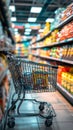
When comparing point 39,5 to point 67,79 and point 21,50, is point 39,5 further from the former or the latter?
point 21,50

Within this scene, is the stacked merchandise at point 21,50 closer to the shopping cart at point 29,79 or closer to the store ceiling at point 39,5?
the store ceiling at point 39,5

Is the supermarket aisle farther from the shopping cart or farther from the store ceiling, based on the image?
the store ceiling

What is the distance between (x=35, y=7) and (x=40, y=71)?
29.3 ft

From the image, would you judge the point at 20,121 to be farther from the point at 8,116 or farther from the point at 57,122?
the point at 57,122

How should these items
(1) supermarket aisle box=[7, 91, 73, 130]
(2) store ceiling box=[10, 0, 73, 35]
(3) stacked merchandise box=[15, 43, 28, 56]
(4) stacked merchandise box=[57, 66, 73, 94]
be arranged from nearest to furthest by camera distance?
(1) supermarket aisle box=[7, 91, 73, 130], (4) stacked merchandise box=[57, 66, 73, 94], (2) store ceiling box=[10, 0, 73, 35], (3) stacked merchandise box=[15, 43, 28, 56]

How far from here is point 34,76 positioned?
306cm

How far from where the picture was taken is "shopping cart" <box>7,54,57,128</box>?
2840 mm

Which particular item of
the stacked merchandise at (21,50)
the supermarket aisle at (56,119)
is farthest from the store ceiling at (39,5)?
the stacked merchandise at (21,50)

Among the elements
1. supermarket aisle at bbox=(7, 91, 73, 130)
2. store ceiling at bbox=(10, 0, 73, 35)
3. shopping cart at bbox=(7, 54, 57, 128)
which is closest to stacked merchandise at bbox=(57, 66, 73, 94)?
supermarket aisle at bbox=(7, 91, 73, 130)

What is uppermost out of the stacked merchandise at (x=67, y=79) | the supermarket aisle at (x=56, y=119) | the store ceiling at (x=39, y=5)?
the store ceiling at (x=39, y=5)

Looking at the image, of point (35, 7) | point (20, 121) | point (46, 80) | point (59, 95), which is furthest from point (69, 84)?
point (35, 7)

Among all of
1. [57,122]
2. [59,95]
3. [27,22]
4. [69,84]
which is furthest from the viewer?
[27,22]

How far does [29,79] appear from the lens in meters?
2.98

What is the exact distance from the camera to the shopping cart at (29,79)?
2.84 meters
